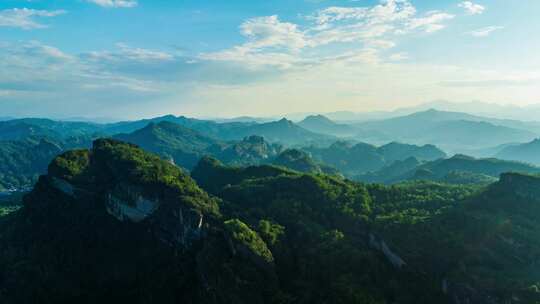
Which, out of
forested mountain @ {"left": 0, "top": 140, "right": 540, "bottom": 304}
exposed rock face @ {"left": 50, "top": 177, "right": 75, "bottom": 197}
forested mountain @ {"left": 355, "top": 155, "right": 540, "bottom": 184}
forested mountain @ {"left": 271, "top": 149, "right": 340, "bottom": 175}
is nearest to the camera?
forested mountain @ {"left": 0, "top": 140, "right": 540, "bottom": 304}

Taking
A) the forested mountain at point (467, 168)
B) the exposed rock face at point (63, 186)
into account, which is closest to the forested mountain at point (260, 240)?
the exposed rock face at point (63, 186)

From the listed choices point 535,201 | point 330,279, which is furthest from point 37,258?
point 535,201

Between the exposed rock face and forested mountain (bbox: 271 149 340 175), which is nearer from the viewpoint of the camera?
the exposed rock face

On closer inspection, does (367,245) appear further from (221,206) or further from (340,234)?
(221,206)

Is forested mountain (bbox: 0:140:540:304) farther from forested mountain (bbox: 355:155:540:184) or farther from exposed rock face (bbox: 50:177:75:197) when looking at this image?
forested mountain (bbox: 355:155:540:184)

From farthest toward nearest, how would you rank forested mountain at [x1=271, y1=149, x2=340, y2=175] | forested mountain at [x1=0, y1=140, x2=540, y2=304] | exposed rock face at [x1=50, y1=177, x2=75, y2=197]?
forested mountain at [x1=271, y1=149, x2=340, y2=175] → exposed rock face at [x1=50, y1=177, x2=75, y2=197] → forested mountain at [x1=0, y1=140, x2=540, y2=304]

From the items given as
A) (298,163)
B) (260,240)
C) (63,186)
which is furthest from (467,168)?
(63,186)

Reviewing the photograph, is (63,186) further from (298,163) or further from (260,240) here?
(298,163)

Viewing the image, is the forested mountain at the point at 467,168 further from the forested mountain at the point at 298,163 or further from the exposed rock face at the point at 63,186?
the exposed rock face at the point at 63,186

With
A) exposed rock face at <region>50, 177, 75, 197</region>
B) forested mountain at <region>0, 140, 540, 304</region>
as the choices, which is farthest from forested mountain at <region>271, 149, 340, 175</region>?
exposed rock face at <region>50, 177, 75, 197</region>
